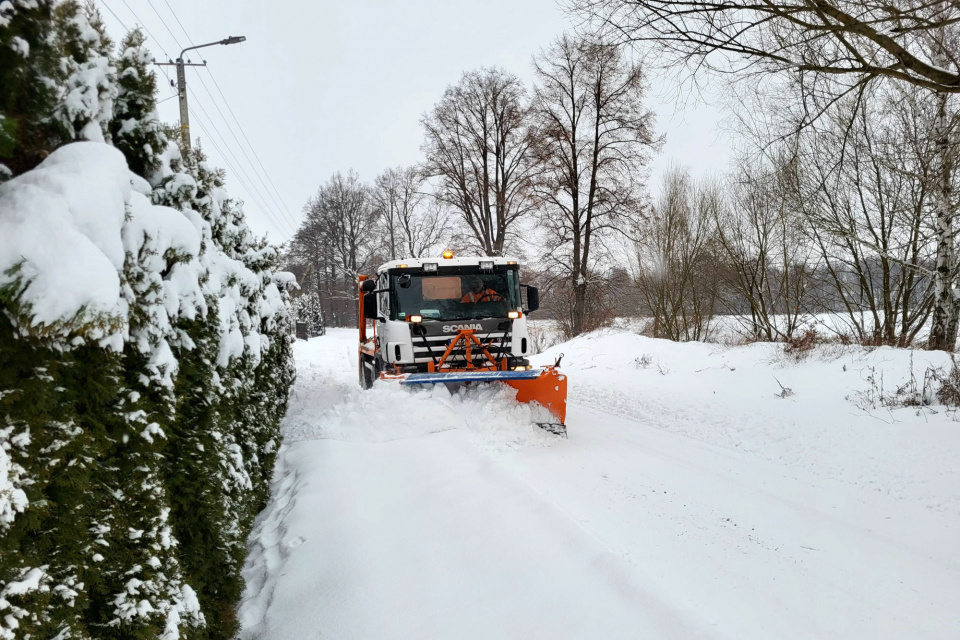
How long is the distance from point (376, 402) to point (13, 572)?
5570 mm

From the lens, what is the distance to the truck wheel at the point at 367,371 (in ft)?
34.0

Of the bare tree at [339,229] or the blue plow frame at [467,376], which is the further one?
the bare tree at [339,229]

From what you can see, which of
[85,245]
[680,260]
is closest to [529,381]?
[85,245]

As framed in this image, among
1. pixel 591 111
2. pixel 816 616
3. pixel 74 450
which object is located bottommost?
pixel 816 616

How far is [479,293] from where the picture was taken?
877 centimetres

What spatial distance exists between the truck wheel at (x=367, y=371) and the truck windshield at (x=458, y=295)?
2.16 m

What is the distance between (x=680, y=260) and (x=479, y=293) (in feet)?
53.1

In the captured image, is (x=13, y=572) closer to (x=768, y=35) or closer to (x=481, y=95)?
(x=768, y=35)

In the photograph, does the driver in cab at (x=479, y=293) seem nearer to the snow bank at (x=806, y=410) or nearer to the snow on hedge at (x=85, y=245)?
the snow bank at (x=806, y=410)

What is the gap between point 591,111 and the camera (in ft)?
71.5

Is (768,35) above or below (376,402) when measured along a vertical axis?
above

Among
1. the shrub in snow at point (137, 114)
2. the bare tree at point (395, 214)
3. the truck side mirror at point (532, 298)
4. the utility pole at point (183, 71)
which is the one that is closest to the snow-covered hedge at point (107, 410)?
the shrub in snow at point (137, 114)

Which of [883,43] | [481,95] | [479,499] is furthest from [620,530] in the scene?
[481,95]

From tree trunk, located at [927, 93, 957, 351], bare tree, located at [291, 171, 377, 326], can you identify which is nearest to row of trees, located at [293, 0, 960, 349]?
tree trunk, located at [927, 93, 957, 351]
